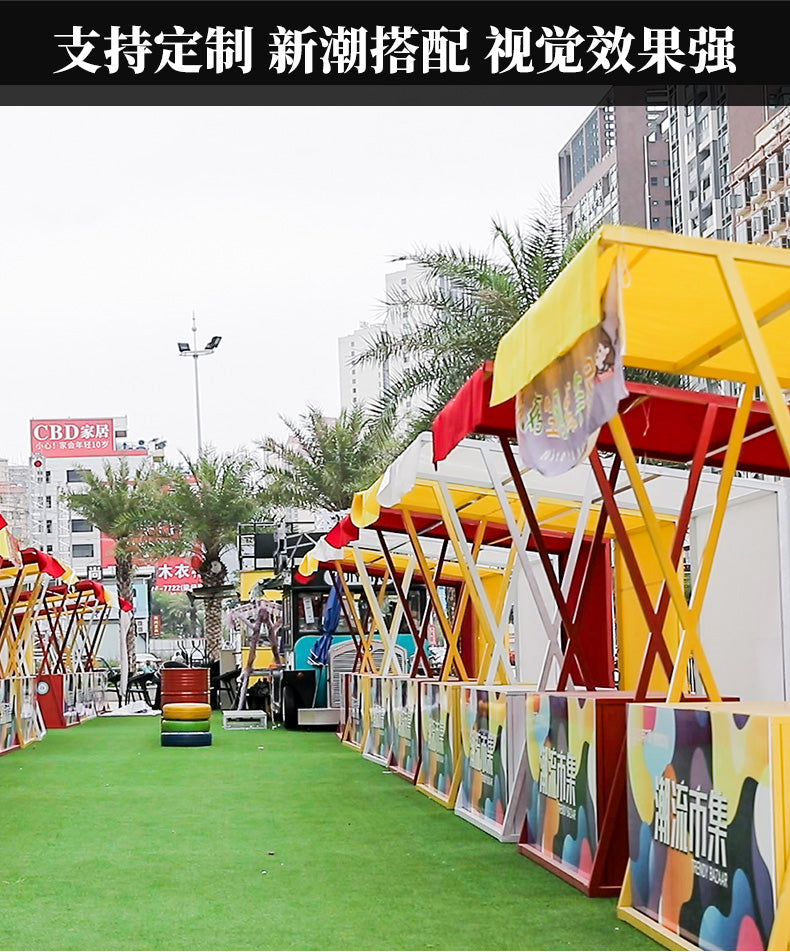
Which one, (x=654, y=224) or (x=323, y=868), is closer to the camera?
(x=323, y=868)

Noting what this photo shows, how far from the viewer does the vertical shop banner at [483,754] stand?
8648 mm

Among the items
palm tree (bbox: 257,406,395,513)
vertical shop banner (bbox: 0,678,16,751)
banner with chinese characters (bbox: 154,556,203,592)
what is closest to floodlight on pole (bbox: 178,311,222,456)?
banner with chinese characters (bbox: 154,556,203,592)

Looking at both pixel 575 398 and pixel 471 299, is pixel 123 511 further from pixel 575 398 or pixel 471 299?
pixel 575 398

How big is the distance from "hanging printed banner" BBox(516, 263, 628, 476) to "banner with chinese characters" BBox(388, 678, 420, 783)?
20.2 ft

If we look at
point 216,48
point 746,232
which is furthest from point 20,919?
point 746,232

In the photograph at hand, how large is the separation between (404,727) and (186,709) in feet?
20.6

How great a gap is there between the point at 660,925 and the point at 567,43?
7.68 metres

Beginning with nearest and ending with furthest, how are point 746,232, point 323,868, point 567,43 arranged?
point 323,868 < point 567,43 < point 746,232

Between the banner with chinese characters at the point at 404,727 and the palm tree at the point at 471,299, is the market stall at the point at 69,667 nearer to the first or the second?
the palm tree at the point at 471,299

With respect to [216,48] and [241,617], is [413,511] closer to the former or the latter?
[216,48]

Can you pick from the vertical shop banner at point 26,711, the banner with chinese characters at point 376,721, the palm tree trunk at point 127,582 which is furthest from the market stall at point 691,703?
the palm tree trunk at point 127,582

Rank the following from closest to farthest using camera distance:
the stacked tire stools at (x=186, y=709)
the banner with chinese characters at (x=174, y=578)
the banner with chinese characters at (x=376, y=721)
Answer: the banner with chinese characters at (x=376, y=721) → the stacked tire stools at (x=186, y=709) → the banner with chinese characters at (x=174, y=578)

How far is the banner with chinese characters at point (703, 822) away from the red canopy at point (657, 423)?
2.16 metres

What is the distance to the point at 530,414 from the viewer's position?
21.2ft
